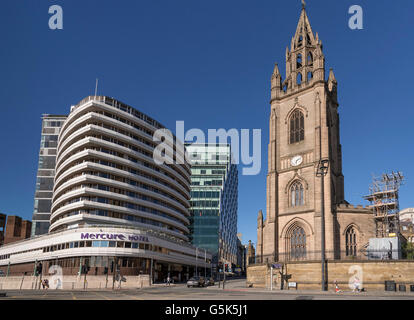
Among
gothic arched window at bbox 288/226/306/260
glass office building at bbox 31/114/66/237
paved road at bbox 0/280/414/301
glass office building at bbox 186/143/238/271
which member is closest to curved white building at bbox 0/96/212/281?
gothic arched window at bbox 288/226/306/260

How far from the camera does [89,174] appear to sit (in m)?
66.1

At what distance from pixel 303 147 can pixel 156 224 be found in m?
36.9

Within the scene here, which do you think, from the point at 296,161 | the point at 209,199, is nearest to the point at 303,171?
the point at 296,161

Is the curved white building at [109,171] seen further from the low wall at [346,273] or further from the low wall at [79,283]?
the low wall at [346,273]

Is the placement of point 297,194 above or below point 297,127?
below

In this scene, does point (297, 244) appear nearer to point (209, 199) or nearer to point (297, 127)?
point (297, 127)

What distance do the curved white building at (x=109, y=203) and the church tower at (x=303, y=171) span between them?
841 inches

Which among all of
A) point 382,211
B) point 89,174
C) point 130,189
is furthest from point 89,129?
point 382,211

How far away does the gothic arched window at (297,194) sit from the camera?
51.0m

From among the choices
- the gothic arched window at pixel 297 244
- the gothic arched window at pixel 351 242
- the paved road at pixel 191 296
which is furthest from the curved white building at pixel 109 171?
the gothic arched window at pixel 351 242

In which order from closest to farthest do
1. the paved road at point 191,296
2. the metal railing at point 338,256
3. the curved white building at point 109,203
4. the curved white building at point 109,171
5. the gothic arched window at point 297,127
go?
the paved road at point 191,296
the metal railing at point 338,256
the gothic arched window at point 297,127
the curved white building at point 109,203
the curved white building at point 109,171

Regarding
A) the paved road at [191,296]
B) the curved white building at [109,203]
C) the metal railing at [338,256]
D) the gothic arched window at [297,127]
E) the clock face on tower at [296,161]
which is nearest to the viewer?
the paved road at [191,296]

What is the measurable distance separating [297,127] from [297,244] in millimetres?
17191

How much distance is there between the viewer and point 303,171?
51.6m
